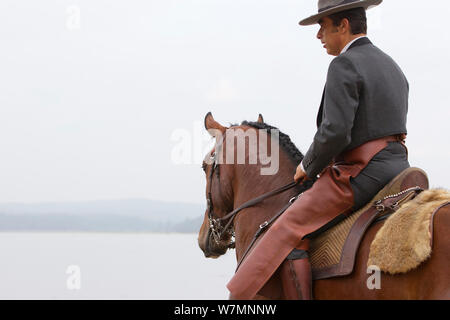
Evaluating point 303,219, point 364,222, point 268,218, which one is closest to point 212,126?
point 268,218

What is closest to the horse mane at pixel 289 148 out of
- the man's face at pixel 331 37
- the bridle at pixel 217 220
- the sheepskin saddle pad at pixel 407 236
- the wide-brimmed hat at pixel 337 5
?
the bridle at pixel 217 220

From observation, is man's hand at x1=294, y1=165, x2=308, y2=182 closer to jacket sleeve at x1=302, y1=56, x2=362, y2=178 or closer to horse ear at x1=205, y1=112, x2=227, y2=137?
jacket sleeve at x1=302, y1=56, x2=362, y2=178

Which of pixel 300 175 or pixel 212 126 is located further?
pixel 212 126

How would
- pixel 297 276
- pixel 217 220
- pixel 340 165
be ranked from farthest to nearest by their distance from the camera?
pixel 217 220 < pixel 340 165 < pixel 297 276

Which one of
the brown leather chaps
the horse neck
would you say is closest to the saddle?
the brown leather chaps

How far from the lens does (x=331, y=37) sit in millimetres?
5219

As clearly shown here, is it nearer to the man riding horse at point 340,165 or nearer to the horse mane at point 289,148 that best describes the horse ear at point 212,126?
the horse mane at point 289,148

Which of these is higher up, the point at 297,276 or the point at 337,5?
the point at 337,5

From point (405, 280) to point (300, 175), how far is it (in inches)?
53.2

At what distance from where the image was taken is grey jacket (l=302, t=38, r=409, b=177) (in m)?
4.75

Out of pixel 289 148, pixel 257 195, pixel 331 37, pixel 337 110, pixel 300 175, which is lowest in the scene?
pixel 257 195

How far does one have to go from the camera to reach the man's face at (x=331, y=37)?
17.0 feet

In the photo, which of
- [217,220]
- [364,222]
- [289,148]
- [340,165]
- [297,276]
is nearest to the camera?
[364,222]

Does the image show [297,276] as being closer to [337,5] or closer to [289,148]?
[289,148]
